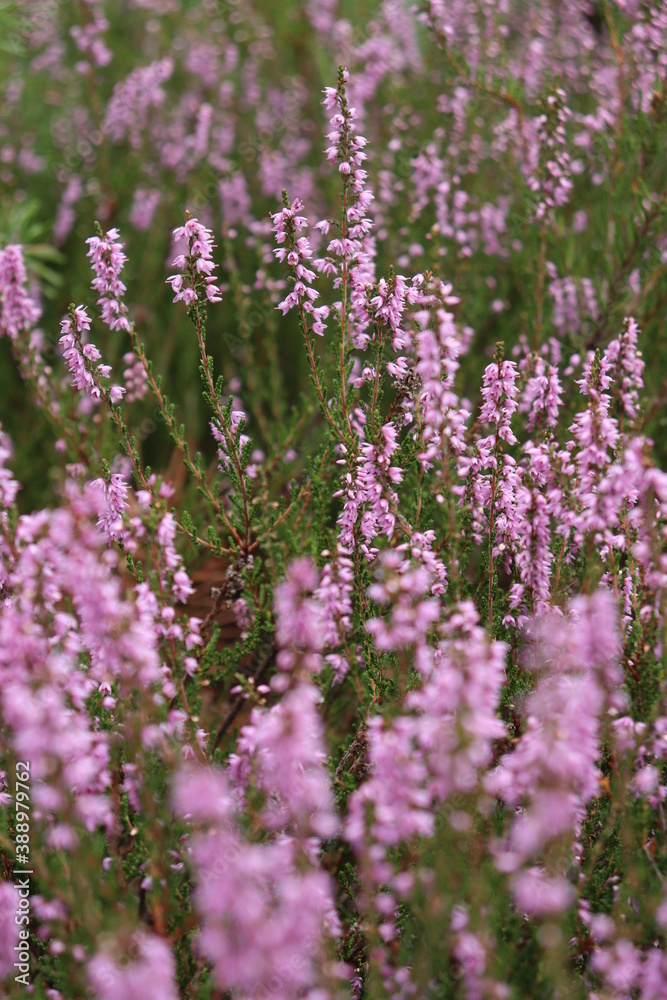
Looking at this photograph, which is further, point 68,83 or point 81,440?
point 68,83

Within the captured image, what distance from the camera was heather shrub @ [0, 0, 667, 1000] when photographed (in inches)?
62.7

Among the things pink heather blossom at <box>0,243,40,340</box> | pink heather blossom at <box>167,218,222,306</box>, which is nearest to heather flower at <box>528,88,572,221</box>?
pink heather blossom at <box>167,218,222,306</box>

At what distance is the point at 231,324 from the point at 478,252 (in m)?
1.84

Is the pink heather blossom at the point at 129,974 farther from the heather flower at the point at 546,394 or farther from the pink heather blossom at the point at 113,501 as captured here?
the heather flower at the point at 546,394

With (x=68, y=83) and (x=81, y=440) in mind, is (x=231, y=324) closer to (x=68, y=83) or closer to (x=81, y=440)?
(x=81, y=440)

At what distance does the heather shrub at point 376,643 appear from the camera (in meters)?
1.59

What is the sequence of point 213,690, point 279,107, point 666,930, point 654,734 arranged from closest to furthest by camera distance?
point 666,930
point 654,734
point 213,690
point 279,107

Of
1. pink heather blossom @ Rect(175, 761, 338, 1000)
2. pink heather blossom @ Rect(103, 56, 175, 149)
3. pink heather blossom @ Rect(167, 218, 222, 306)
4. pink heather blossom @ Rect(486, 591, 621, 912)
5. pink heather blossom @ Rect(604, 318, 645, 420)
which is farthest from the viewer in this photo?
pink heather blossom @ Rect(103, 56, 175, 149)

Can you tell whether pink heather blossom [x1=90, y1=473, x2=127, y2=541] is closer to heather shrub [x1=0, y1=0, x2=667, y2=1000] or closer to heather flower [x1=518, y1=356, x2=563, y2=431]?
heather shrub [x1=0, y1=0, x2=667, y2=1000]

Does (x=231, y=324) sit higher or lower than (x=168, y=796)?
higher

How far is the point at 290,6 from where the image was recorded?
726 centimetres

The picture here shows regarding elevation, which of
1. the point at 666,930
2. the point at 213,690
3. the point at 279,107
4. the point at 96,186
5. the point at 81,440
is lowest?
the point at 666,930

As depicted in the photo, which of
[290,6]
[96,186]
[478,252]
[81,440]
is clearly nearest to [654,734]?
[81,440]

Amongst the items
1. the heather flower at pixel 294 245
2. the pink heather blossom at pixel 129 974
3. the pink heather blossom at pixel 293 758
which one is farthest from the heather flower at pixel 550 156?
the pink heather blossom at pixel 129 974
